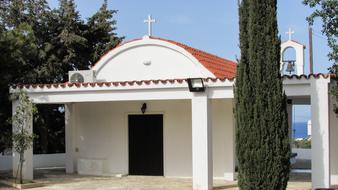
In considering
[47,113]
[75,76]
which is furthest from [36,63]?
[75,76]

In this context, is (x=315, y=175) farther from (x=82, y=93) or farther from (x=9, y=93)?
(x=9, y=93)

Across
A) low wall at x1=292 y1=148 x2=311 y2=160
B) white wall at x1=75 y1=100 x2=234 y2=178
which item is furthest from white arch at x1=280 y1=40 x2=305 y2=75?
low wall at x1=292 y1=148 x2=311 y2=160

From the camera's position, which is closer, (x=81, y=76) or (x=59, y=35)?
(x=81, y=76)

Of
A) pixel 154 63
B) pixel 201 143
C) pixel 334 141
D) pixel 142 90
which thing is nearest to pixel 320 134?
pixel 201 143

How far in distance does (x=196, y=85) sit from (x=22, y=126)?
18.0 ft

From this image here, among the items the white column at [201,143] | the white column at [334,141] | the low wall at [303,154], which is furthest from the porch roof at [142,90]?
the low wall at [303,154]

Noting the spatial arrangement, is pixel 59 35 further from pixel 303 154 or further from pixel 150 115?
pixel 303 154

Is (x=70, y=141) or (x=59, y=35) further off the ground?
(x=59, y=35)

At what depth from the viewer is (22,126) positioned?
16359 millimetres

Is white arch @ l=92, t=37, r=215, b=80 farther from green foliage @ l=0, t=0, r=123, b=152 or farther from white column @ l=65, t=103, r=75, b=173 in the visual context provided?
green foliage @ l=0, t=0, r=123, b=152

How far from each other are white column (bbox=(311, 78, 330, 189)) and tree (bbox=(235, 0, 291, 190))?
7.58ft

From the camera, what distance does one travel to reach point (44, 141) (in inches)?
948

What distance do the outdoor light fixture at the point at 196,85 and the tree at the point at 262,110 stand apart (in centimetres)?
296

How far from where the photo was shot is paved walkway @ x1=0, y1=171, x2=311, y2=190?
1557 cm
